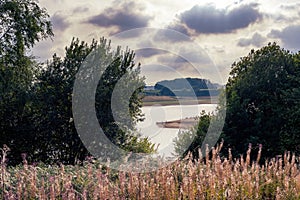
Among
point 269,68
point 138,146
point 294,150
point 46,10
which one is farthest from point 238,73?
point 46,10

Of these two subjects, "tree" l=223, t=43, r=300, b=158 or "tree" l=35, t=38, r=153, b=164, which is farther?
"tree" l=35, t=38, r=153, b=164

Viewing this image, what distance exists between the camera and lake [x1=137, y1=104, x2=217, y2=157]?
492 inches

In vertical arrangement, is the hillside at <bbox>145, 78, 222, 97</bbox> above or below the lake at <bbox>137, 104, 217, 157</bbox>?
above

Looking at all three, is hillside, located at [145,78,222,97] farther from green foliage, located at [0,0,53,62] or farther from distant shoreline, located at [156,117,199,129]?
green foliage, located at [0,0,53,62]

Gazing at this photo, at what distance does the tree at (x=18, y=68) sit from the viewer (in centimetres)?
1543

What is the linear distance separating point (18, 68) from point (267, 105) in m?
9.80

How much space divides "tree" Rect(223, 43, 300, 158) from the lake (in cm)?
106

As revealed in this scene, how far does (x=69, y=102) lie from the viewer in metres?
15.3

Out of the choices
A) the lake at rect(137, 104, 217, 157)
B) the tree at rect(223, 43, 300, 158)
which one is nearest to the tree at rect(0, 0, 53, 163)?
the lake at rect(137, 104, 217, 157)

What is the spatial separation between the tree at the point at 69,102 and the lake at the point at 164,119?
395 millimetres

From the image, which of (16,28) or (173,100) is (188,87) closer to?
(173,100)

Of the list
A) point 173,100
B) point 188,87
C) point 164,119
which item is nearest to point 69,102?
point 164,119

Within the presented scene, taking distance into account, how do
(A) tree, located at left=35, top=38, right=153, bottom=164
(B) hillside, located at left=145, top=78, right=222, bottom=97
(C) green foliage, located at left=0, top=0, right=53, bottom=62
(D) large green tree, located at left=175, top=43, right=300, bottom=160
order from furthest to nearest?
(C) green foliage, located at left=0, top=0, right=53, bottom=62, (A) tree, located at left=35, top=38, right=153, bottom=164, (D) large green tree, located at left=175, top=43, right=300, bottom=160, (B) hillside, located at left=145, top=78, right=222, bottom=97

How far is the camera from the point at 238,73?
17.2 m
